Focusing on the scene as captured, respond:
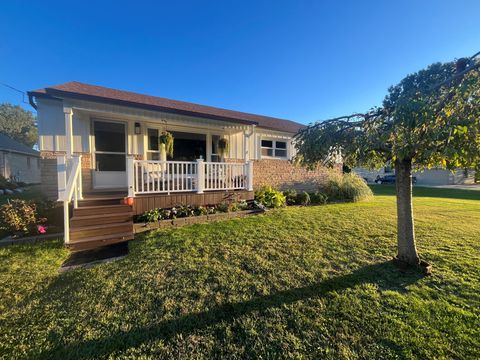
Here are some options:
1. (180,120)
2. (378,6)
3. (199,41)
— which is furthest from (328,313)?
(199,41)

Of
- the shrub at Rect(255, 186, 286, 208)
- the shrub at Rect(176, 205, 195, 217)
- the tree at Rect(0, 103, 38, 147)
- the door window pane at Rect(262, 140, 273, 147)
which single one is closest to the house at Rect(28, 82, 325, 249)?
the shrub at Rect(176, 205, 195, 217)

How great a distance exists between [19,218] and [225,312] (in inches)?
217

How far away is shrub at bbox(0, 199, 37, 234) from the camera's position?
467 cm

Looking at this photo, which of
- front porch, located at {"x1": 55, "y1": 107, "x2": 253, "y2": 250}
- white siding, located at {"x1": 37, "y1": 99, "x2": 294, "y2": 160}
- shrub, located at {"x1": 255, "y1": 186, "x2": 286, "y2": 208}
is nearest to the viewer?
front porch, located at {"x1": 55, "y1": 107, "x2": 253, "y2": 250}

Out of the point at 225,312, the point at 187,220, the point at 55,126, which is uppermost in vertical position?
the point at 55,126

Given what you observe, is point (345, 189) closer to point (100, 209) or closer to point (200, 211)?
point (200, 211)

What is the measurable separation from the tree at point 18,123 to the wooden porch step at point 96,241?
51.3 metres

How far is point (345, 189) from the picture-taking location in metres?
10.4

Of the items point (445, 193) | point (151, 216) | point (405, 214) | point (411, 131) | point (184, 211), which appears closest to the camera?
point (411, 131)

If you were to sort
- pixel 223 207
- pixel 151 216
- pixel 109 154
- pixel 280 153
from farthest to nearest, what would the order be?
pixel 280 153
pixel 109 154
pixel 223 207
pixel 151 216

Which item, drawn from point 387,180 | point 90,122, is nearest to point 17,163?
point 90,122

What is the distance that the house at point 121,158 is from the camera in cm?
516

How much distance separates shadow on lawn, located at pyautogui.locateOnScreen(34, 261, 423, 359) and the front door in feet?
21.6

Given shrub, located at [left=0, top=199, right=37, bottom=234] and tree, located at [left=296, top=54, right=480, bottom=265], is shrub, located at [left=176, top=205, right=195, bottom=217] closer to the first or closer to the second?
shrub, located at [left=0, top=199, right=37, bottom=234]
